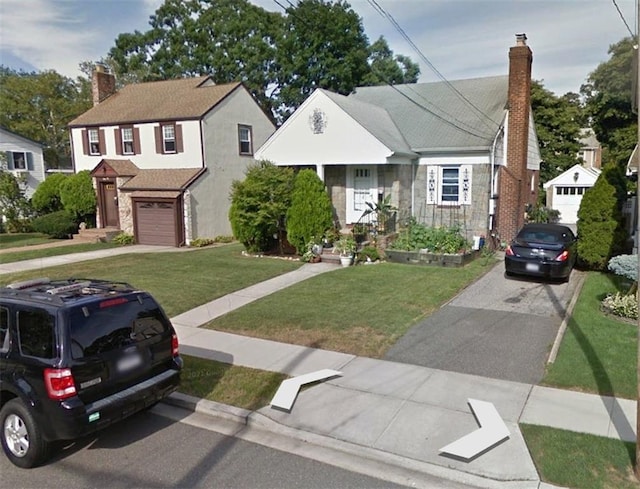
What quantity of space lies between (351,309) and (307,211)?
684cm

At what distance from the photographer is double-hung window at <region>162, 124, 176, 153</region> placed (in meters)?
22.3

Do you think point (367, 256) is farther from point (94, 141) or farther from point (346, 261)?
point (94, 141)

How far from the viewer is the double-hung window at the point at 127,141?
2356 cm

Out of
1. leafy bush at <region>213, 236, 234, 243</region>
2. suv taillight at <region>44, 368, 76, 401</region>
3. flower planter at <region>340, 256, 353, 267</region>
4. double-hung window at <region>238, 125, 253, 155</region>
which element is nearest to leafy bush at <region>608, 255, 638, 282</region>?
flower planter at <region>340, 256, 353, 267</region>

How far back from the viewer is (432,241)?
1508cm

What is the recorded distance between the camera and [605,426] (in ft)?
16.3

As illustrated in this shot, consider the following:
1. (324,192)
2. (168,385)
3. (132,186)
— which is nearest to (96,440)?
(168,385)

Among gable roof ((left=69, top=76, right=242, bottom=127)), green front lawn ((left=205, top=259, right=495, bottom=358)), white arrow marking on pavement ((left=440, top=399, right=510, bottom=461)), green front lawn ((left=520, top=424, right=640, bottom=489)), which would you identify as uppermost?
gable roof ((left=69, top=76, right=242, bottom=127))

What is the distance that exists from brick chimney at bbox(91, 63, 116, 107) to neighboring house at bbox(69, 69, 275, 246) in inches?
77.2

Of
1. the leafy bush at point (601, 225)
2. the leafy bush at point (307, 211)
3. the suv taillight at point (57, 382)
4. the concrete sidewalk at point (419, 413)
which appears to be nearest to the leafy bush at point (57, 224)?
the leafy bush at point (307, 211)

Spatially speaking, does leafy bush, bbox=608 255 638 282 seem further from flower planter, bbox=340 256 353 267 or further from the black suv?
the black suv

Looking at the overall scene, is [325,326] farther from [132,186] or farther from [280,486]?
[132,186]

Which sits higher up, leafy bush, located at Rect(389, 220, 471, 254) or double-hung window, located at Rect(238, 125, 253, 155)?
double-hung window, located at Rect(238, 125, 253, 155)

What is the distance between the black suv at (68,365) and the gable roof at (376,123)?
1309 cm
